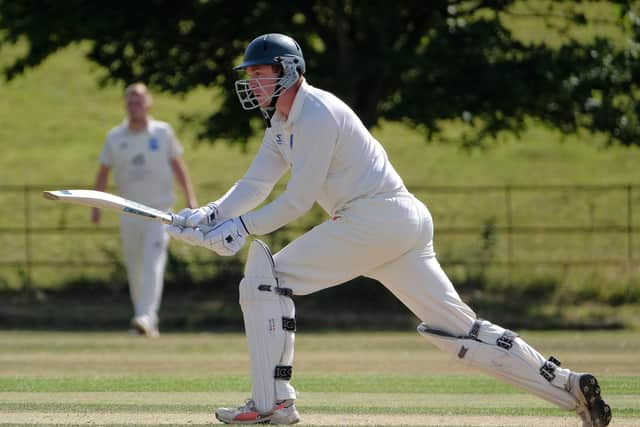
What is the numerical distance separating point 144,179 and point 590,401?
7.15m

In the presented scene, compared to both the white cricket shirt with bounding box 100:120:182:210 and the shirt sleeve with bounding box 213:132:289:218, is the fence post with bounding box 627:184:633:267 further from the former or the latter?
the shirt sleeve with bounding box 213:132:289:218

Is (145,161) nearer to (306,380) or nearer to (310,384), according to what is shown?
(306,380)

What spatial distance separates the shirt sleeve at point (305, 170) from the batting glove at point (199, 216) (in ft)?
0.99

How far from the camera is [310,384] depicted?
9141 mm

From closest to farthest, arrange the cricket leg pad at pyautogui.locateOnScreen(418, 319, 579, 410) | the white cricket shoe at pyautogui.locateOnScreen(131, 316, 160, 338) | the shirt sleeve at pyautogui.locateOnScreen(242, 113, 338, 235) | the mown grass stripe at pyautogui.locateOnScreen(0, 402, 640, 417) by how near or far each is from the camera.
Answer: the shirt sleeve at pyautogui.locateOnScreen(242, 113, 338, 235)
the cricket leg pad at pyautogui.locateOnScreen(418, 319, 579, 410)
the mown grass stripe at pyautogui.locateOnScreen(0, 402, 640, 417)
the white cricket shoe at pyautogui.locateOnScreen(131, 316, 160, 338)

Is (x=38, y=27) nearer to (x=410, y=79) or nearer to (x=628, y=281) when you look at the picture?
(x=410, y=79)

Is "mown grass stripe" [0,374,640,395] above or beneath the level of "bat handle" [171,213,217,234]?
beneath

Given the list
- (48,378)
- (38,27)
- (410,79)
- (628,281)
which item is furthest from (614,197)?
(48,378)

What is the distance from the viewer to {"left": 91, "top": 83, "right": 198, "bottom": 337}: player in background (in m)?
12.8

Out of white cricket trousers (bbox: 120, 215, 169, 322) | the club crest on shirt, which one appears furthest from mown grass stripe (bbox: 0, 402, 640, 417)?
the club crest on shirt

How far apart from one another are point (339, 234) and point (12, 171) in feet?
85.5

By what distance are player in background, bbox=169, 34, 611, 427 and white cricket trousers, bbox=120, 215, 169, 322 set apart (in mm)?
6307

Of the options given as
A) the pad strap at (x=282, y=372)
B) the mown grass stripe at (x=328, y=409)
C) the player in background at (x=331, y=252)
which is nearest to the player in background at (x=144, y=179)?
the mown grass stripe at (x=328, y=409)

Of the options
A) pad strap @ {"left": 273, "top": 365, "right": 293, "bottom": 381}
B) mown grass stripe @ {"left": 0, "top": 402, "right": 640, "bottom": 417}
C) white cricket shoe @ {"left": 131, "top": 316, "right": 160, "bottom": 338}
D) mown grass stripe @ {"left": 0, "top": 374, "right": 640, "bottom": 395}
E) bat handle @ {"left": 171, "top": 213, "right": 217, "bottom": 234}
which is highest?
bat handle @ {"left": 171, "top": 213, "right": 217, "bottom": 234}
